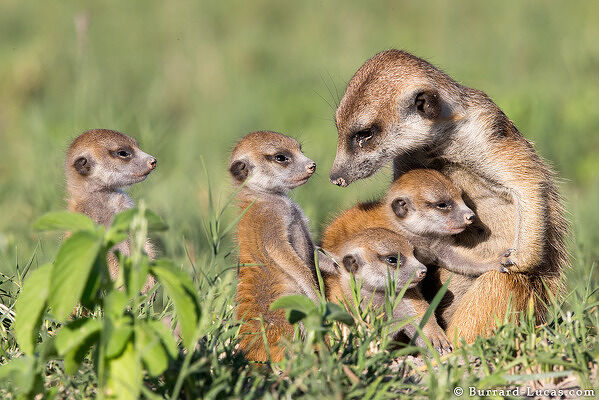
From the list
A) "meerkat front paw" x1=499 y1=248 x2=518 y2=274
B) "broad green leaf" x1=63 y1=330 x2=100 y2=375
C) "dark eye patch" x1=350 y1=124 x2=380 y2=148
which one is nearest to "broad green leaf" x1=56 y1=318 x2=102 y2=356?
"broad green leaf" x1=63 y1=330 x2=100 y2=375

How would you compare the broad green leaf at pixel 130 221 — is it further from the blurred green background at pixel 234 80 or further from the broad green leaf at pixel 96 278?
the blurred green background at pixel 234 80

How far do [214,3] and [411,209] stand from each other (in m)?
13.0

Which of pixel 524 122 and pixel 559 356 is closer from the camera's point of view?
pixel 559 356

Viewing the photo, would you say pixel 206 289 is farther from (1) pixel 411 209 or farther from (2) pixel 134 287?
(2) pixel 134 287

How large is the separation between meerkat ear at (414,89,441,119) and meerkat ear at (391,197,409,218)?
544mm

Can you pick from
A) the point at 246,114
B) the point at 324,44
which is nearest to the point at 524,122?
the point at 246,114

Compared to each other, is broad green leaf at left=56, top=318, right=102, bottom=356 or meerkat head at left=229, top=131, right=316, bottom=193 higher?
meerkat head at left=229, top=131, right=316, bottom=193

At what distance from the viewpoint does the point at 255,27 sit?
1570cm

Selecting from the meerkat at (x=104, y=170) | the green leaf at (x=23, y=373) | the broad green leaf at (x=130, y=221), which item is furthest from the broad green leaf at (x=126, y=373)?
the meerkat at (x=104, y=170)

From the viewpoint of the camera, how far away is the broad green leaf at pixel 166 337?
111 inches

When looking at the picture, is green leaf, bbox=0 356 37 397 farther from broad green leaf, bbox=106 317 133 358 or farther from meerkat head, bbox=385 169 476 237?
meerkat head, bbox=385 169 476 237

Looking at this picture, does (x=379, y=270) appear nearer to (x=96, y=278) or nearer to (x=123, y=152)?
(x=123, y=152)

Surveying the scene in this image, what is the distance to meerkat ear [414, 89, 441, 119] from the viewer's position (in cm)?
451

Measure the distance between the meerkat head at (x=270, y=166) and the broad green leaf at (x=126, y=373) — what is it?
2177mm
